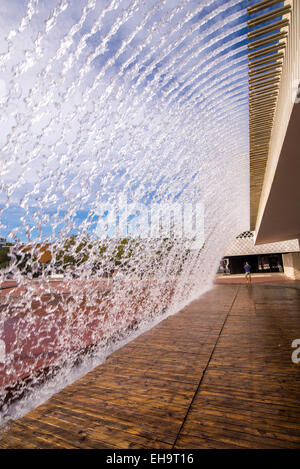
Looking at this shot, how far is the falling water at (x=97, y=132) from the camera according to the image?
2756mm

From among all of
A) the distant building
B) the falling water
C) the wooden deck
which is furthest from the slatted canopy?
the distant building

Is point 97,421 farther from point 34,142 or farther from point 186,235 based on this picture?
point 186,235

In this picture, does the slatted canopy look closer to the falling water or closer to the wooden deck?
the falling water

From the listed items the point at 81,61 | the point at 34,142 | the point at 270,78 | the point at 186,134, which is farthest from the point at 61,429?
the point at 186,134

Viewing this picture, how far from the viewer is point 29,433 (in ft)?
6.84

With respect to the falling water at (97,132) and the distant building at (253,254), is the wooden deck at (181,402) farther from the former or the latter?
the distant building at (253,254)

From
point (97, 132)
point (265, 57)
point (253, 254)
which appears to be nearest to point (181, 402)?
point (265, 57)

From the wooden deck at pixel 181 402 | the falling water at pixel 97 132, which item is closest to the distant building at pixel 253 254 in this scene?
the falling water at pixel 97 132

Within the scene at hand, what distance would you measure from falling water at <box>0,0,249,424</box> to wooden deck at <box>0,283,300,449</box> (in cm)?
55

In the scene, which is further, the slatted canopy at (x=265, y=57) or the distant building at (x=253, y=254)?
the distant building at (x=253, y=254)

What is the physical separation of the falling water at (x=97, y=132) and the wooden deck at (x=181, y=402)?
551mm

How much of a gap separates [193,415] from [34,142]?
3415mm

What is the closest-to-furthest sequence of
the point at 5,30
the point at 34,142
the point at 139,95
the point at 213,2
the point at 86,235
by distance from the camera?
1. the point at 5,30
2. the point at 213,2
3. the point at 34,142
4. the point at 139,95
5. the point at 86,235

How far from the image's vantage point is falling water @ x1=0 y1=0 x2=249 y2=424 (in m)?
2.76
